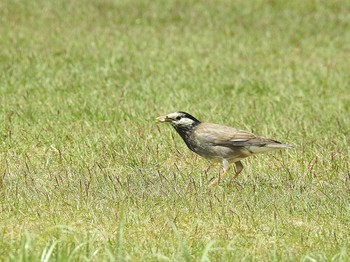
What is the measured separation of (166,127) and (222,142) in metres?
2.95

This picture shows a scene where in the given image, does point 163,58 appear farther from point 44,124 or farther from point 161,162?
point 161,162

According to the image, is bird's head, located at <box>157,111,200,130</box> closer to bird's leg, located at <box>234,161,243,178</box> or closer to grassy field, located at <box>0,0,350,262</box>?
grassy field, located at <box>0,0,350,262</box>

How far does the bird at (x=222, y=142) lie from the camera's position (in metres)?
10.4

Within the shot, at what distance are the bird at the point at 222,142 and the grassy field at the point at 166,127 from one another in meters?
0.31

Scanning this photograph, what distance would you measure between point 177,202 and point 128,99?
610cm

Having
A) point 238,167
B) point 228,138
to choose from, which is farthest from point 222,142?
point 238,167

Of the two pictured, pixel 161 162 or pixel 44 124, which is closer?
pixel 161 162

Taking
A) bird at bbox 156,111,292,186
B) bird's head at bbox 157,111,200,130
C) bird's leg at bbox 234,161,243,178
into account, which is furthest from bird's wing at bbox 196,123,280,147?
bird's leg at bbox 234,161,243,178

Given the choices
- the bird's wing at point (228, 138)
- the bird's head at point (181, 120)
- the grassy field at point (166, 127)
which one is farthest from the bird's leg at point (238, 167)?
the bird's head at point (181, 120)

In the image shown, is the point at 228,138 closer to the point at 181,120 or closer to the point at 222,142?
the point at 222,142

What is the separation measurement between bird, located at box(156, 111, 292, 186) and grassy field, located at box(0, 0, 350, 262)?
308mm

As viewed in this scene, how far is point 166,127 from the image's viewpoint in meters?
13.2

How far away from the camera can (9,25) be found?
69.9 ft

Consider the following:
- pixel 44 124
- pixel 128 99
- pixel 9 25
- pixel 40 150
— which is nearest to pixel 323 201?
pixel 40 150
